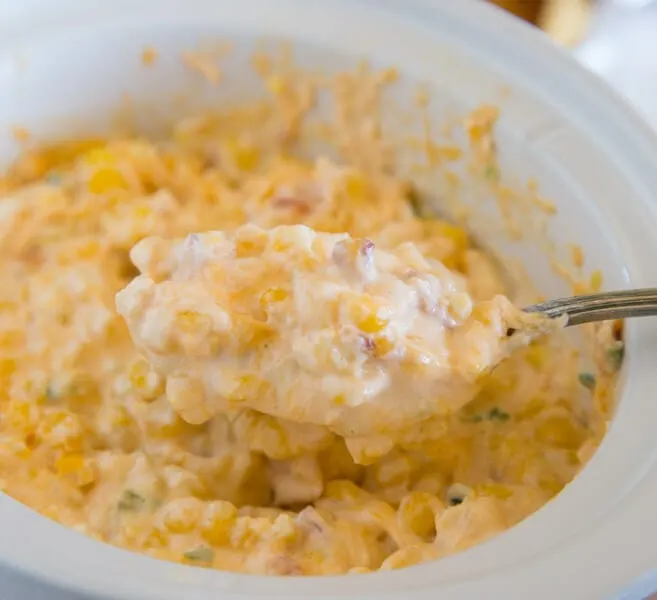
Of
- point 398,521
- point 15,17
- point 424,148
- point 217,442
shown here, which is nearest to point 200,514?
point 217,442

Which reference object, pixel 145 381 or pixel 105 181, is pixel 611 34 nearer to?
pixel 105 181

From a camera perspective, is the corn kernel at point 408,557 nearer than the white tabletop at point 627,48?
Yes

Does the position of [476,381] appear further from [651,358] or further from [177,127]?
[177,127]

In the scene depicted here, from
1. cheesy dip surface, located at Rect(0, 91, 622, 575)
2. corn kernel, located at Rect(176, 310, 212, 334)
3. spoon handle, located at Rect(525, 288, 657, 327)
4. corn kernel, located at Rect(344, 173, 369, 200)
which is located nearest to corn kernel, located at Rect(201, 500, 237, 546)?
cheesy dip surface, located at Rect(0, 91, 622, 575)

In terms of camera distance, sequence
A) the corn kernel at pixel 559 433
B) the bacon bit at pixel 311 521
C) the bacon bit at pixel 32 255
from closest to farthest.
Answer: the bacon bit at pixel 311 521, the corn kernel at pixel 559 433, the bacon bit at pixel 32 255

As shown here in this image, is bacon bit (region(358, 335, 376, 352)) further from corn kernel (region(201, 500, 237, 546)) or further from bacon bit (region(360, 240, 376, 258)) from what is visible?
corn kernel (region(201, 500, 237, 546))

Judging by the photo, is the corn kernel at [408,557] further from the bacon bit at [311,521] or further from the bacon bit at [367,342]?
the bacon bit at [367,342]

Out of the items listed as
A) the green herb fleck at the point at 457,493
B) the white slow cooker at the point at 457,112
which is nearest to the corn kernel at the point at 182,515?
the white slow cooker at the point at 457,112
